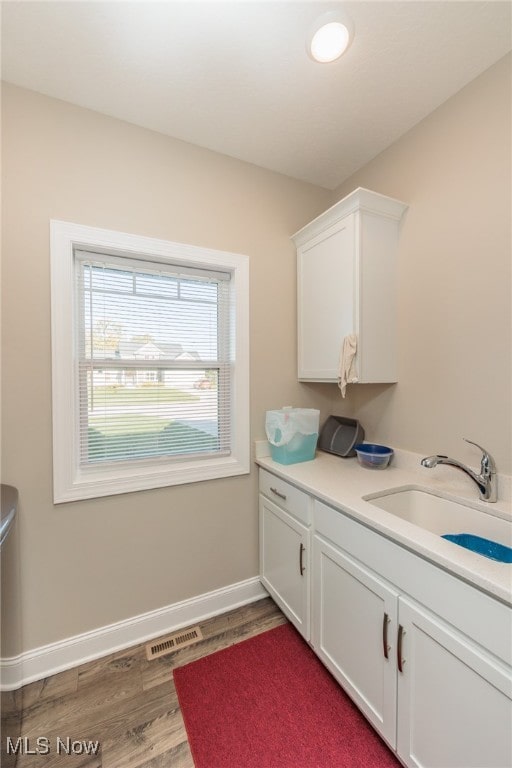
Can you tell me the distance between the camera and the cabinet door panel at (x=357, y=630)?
3.49ft

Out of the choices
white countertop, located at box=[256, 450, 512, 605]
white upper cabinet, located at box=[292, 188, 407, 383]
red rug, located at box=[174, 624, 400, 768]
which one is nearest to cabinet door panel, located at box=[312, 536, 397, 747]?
red rug, located at box=[174, 624, 400, 768]

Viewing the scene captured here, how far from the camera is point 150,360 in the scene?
172 centimetres

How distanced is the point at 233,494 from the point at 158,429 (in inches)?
24.0

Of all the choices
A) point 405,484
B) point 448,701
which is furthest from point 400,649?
point 405,484

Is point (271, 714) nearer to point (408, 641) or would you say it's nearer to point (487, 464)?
point (408, 641)

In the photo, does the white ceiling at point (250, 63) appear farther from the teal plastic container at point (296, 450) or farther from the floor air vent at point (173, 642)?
the floor air vent at point (173, 642)

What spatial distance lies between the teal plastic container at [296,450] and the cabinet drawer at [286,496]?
0.40 ft

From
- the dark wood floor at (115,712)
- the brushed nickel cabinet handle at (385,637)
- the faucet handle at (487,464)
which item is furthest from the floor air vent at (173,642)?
the faucet handle at (487,464)

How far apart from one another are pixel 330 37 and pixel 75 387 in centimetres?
181

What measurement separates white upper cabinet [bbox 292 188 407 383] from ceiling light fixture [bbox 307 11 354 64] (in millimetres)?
522

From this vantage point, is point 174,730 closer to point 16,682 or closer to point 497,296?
point 16,682

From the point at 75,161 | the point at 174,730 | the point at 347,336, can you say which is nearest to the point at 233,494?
the point at 174,730

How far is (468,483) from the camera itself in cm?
144

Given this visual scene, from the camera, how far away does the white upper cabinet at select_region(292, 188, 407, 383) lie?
5.33 ft
